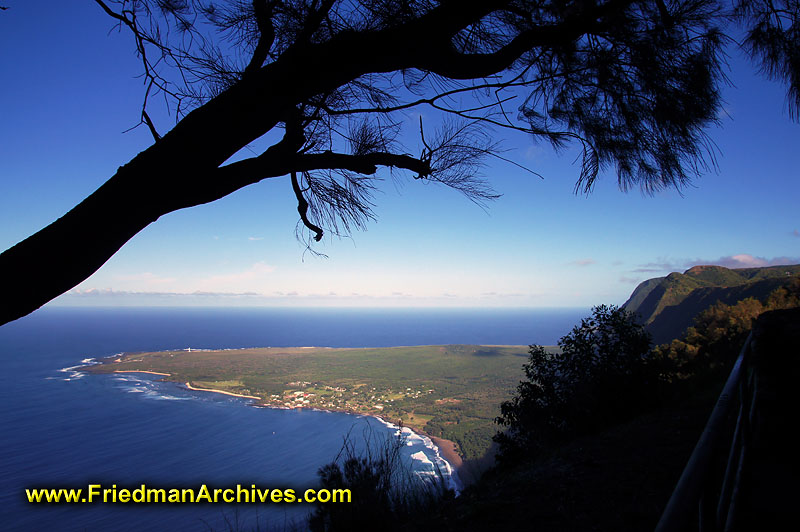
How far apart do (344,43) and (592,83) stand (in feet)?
3.93

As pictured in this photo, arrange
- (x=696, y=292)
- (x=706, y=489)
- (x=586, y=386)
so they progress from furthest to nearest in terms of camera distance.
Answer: (x=696, y=292) < (x=586, y=386) < (x=706, y=489)

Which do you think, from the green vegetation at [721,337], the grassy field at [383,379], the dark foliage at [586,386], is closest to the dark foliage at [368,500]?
the dark foliage at [586,386]

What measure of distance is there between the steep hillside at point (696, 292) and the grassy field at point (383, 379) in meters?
12.6

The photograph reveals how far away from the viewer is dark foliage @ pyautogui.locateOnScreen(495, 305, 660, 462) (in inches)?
194

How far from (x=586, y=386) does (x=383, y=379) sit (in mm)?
37218

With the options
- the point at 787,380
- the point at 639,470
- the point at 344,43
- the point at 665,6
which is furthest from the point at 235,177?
the point at 639,470

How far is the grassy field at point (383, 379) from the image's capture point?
25.6 m

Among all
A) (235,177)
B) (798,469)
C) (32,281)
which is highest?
(235,177)

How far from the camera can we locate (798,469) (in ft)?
3.43

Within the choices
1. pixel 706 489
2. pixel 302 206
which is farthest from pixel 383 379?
pixel 706 489

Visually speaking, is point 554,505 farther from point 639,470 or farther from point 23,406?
point 23,406

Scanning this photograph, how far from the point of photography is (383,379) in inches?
1583

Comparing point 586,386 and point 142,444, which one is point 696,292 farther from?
point 142,444

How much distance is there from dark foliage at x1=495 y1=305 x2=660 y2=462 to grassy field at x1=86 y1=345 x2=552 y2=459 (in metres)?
14.3
